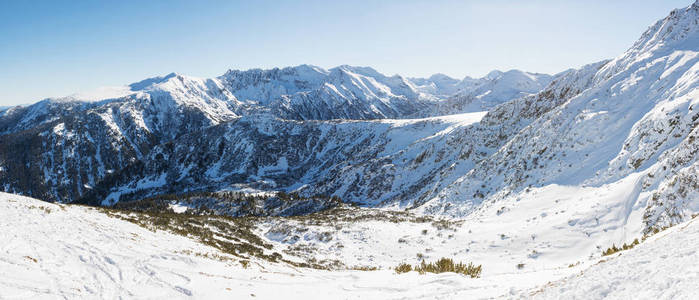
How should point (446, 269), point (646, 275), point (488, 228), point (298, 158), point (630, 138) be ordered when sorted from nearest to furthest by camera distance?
point (646, 275)
point (446, 269)
point (630, 138)
point (488, 228)
point (298, 158)

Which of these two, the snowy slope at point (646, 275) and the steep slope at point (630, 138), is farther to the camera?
the steep slope at point (630, 138)

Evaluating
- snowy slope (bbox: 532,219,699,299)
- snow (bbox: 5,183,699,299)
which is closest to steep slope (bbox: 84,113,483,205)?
snow (bbox: 5,183,699,299)

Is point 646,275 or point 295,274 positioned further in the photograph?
point 295,274

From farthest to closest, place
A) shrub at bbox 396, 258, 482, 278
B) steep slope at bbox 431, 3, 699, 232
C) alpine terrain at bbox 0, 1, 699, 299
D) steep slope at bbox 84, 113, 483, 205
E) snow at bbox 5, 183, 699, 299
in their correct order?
steep slope at bbox 84, 113, 483, 205, steep slope at bbox 431, 3, 699, 232, shrub at bbox 396, 258, 482, 278, alpine terrain at bbox 0, 1, 699, 299, snow at bbox 5, 183, 699, 299

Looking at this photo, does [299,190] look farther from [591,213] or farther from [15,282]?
[15,282]

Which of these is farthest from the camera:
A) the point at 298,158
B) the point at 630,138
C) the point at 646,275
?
the point at 298,158

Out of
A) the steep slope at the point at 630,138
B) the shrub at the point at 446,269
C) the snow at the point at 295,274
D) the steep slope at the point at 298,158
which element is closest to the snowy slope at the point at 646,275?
the snow at the point at 295,274

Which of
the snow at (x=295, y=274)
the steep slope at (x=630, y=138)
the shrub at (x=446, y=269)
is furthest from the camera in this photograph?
the steep slope at (x=630, y=138)

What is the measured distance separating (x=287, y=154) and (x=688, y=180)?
149975 mm

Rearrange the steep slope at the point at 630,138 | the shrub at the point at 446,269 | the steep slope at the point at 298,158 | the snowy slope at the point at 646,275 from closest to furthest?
1. the snowy slope at the point at 646,275
2. the shrub at the point at 446,269
3. the steep slope at the point at 630,138
4. the steep slope at the point at 298,158

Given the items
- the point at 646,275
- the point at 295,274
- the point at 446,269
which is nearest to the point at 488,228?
the point at 446,269

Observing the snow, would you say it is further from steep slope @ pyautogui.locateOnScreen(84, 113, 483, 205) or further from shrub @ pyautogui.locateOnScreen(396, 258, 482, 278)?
steep slope @ pyautogui.locateOnScreen(84, 113, 483, 205)

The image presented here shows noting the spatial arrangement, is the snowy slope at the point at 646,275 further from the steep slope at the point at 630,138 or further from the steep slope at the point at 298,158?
the steep slope at the point at 298,158

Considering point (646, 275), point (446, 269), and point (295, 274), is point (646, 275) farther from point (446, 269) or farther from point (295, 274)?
point (295, 274)
